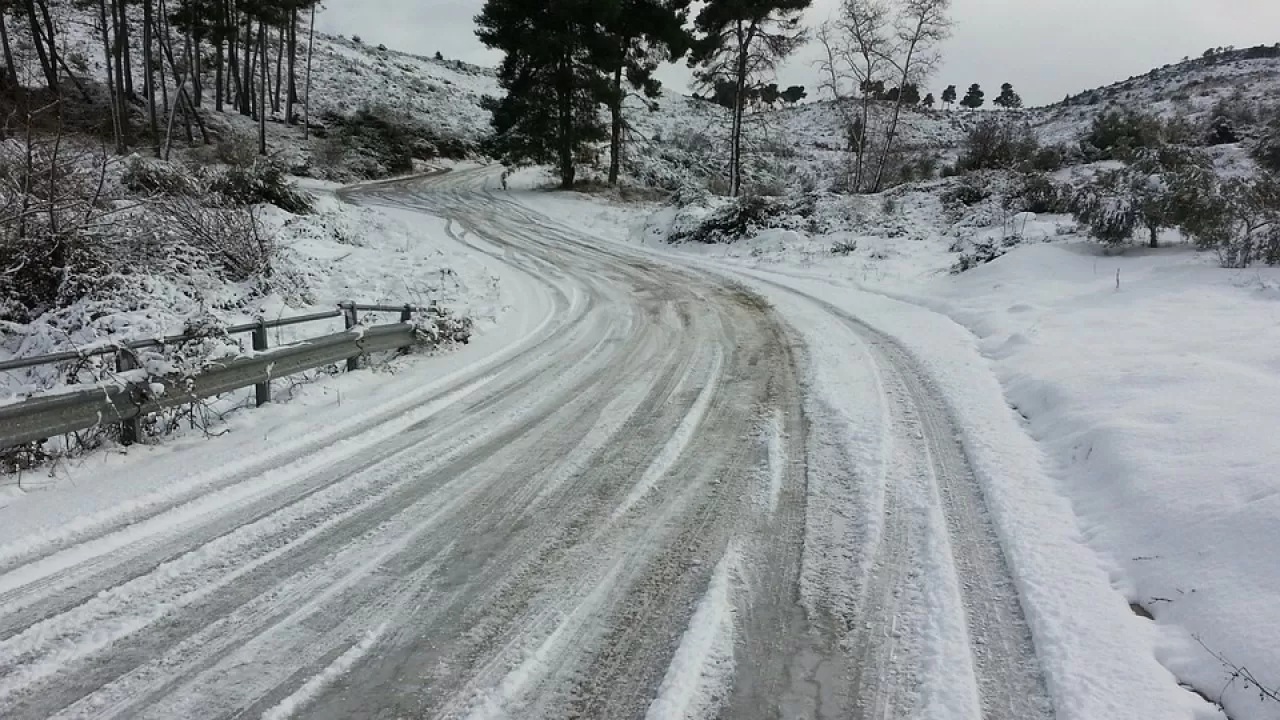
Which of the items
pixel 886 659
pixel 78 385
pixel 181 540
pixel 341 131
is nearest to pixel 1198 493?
pixel 886 659

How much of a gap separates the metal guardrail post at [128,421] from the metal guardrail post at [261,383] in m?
1.08

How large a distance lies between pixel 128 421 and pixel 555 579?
13.4ft

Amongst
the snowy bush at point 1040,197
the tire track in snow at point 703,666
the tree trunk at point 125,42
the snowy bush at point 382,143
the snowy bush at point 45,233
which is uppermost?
the tree trunk at point 125,42

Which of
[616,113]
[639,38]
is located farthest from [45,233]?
[639,38]

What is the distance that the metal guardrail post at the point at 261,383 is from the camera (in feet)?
21.1

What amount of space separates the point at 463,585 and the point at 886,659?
2189 millimetres

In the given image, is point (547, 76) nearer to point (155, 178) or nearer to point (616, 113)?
point (616, 113)

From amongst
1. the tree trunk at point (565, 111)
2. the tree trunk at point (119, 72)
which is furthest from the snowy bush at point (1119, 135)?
the tree trunk at point (119, 72)

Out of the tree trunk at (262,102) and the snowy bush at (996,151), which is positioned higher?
the tree trunk at (262,102)

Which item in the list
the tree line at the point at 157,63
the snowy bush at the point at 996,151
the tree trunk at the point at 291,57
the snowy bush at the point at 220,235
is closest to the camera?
the snowy bush at the point at 220,235

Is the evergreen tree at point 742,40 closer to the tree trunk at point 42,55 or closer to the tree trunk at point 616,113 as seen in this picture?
the tree trunk at point 616,113

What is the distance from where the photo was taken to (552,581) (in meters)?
3.65

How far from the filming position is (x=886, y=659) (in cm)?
309

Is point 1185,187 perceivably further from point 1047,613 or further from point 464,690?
point 464,690
